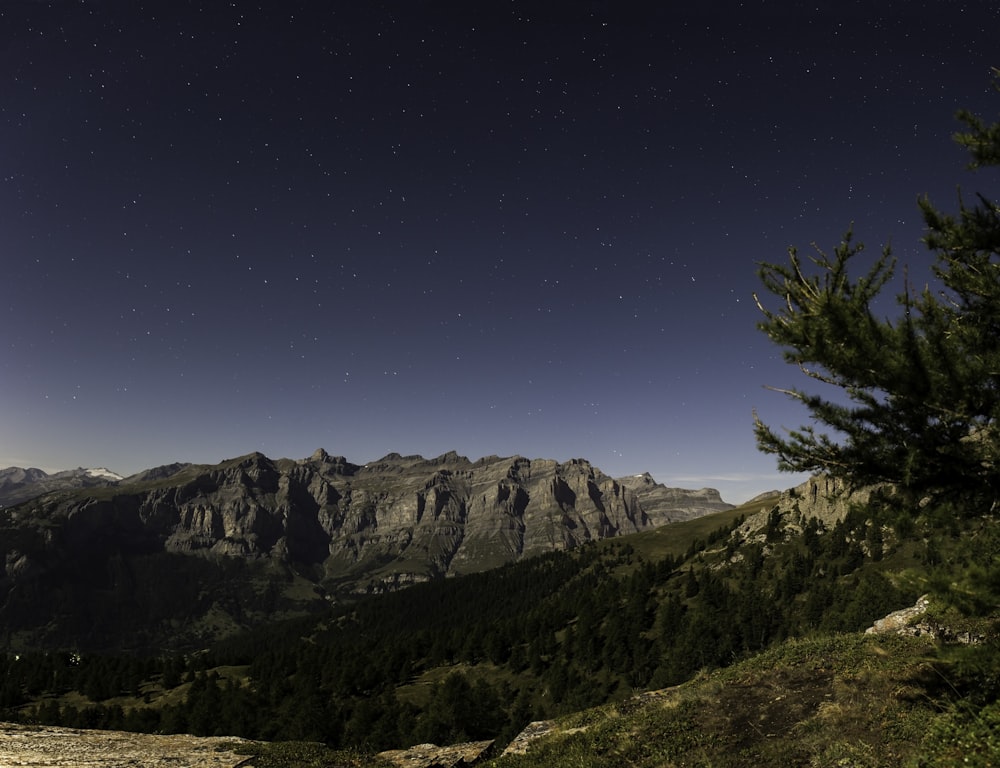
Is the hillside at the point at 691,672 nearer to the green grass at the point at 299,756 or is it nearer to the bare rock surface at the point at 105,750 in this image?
the green grass at the point at 299,756

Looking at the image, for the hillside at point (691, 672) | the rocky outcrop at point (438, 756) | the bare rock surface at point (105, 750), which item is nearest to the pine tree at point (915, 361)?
the hillside at point (691, 672)

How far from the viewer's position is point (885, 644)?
18.9 metres

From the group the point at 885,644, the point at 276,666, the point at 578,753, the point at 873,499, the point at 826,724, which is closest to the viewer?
the point at 873,499

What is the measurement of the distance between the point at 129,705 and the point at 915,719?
12624 centimetres

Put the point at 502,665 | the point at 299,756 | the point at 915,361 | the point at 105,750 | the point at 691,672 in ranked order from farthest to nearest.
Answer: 1. the point at 502,665
2. the point at 691,672
3. the point at 105,750
4. the point at 299,756
5. the point at 915,361

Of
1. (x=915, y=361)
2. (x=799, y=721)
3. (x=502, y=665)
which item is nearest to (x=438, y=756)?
(x=799, y=721)

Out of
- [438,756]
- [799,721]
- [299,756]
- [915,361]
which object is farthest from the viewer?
[438,756]

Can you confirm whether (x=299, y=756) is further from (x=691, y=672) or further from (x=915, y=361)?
(x=691, y=672)

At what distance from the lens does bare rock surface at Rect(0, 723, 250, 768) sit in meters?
17.0

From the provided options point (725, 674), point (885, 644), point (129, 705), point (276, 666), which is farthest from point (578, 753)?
point (276, 666)

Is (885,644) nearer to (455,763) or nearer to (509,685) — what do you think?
(455,763)

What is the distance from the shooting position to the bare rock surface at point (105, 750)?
55.8 ft

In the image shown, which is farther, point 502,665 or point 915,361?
point 502,665

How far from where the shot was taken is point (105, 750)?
61.6 feet
